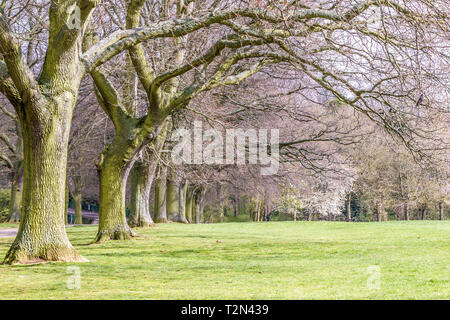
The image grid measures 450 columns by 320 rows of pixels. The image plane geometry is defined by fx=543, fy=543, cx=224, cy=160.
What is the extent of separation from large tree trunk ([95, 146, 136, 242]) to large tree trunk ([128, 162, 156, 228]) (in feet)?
20.9

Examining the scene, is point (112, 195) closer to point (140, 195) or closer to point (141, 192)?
point (140, 195)

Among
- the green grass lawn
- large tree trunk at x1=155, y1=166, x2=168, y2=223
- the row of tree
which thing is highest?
the row of tree

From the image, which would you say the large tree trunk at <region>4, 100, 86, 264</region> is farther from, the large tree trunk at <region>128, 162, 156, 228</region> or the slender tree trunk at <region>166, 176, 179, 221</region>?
the slender tree trunk at <region>166, 176, 179, 221</region>

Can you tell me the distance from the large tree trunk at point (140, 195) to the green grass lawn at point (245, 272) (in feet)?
24.0

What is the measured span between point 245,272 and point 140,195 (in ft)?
44.2

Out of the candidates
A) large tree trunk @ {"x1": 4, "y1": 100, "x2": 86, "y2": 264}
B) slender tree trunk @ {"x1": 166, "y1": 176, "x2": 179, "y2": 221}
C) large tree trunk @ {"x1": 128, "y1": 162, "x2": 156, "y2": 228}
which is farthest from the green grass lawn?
slender tree trunk @ {"x1": 166, "y1": 176, "x2": 179, "y2": 221}

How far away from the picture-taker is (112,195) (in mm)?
14648

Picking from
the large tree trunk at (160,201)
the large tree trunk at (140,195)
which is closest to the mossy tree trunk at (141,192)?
the large tree trunk at (140,195)

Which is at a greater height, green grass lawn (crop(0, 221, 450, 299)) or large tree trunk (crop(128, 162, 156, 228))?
large tree trunk (crop(128, 162, 156, 228))

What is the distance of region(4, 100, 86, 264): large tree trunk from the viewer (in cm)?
977

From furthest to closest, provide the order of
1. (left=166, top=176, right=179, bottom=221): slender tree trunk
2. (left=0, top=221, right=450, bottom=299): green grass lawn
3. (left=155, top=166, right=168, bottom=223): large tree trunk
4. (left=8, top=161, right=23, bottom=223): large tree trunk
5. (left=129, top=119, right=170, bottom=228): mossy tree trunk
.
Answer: (left=8, top=161, right=23, bottom=223): large tree trunk → (left=166, top=176, right=179, bottom=221): slender tree trunk → (left=155, top=166, right=168, bottom=223): large tree trunk → (left=129, top=119, right=170, bottom=228): mossy tree trunk → (left=0, top=221, right=450, bottom=299): green grass lawn

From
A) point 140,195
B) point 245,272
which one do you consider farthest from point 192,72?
point 245,272

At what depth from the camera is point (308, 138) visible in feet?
69.7
